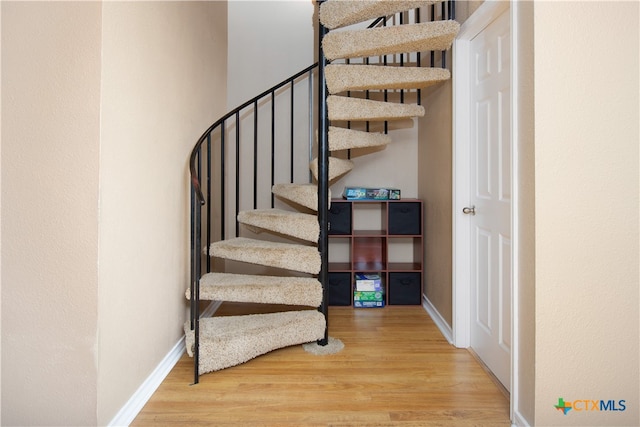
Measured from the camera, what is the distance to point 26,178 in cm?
161

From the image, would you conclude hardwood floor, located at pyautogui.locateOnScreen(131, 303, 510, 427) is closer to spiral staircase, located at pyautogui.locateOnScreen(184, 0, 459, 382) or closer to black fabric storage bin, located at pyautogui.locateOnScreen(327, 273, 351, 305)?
spiral staircase, located at pyautogui.locateOnScreen(184, 0, 459, 382)

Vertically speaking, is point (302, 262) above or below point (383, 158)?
below

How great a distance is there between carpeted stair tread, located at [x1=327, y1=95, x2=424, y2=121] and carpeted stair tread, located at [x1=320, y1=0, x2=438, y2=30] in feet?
1.60

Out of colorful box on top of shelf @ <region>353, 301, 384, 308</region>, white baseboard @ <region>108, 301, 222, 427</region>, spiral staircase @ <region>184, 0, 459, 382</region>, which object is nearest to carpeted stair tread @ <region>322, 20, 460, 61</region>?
spiral staircase @ <region>184, 0, 459, 382</region>

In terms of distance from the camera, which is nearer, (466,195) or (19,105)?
(19,105)

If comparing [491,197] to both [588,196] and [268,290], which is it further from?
[268,290]

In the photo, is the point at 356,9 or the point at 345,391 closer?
the point at 345,391

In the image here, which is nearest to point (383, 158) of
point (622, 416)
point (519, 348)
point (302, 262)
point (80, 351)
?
point (302, 262)

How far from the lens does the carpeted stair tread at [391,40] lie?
2.52 metres

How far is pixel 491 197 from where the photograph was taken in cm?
231

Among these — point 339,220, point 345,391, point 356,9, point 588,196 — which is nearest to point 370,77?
point 356,9

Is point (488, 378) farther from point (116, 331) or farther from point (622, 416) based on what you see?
point (116, 331)

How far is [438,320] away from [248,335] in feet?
4.81

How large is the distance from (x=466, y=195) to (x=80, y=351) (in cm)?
220
